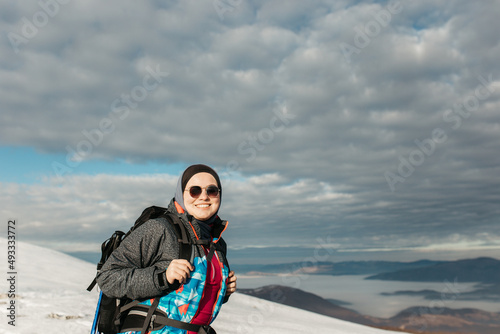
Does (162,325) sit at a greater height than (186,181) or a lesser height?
lesser

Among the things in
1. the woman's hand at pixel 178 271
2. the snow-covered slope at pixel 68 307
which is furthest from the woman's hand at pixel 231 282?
the snow-covered slope at pixel 68 307

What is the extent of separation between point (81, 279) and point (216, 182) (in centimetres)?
1215

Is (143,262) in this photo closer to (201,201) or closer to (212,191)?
(201,201)

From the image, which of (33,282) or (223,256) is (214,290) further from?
(33,282)

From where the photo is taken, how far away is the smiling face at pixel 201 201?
3373 mm

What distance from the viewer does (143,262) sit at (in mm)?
3109

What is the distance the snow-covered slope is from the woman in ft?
18.4

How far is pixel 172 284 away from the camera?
2.94 meters

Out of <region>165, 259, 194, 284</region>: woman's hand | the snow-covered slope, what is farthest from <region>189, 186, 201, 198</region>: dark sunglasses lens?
the snow-covered slope

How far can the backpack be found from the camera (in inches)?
121

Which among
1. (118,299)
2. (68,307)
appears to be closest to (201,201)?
(118,299)

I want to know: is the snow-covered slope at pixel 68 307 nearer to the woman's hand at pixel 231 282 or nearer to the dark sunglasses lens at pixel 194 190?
the woman's hand at pixel 231 282

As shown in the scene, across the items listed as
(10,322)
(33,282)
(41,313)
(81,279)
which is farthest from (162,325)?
(81,279)

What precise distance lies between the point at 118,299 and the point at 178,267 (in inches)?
31.1
